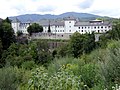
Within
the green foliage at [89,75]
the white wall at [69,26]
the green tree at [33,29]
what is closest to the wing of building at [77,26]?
the white wall at [69,26]

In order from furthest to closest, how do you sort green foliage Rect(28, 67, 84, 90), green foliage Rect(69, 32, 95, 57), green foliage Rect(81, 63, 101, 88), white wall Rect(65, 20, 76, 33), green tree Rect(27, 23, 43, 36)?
1. white wall Rect(65, 20, 76, 33)
2. green tree Rect(27, 23, 43, 36)
3. green foliage Rect(69, 32, 95, 57)
4. green foliage Rect(81, 63, 101, 88)
5. green foliage Rect(28, 67, 84, 90)

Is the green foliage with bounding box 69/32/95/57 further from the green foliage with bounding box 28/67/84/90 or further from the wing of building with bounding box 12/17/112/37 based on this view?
the green foliage with bounding box 28/67/84/90

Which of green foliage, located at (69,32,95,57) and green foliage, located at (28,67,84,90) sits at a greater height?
green foliage, located at (28,67,84,90)

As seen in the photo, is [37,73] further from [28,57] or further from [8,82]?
[28,57]

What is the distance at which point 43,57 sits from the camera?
40.0 meters

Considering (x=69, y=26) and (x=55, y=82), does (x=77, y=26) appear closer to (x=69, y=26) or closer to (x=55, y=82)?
(x=69, y=26)

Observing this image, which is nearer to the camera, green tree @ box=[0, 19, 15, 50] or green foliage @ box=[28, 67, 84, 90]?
green foliage @ box=[28, 67, 84, 90]

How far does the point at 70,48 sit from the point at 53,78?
131 ft

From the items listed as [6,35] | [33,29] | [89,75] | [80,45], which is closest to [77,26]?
[33,29]

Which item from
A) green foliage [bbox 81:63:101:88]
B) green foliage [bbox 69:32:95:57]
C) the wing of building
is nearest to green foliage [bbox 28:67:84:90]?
green foliage [bbox 81:63:101:88]

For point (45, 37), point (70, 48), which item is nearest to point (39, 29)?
point (45, 37)

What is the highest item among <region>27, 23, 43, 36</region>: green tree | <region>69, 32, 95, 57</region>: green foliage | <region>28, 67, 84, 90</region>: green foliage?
<region>28, 67, 84, 90</region>: green foliage

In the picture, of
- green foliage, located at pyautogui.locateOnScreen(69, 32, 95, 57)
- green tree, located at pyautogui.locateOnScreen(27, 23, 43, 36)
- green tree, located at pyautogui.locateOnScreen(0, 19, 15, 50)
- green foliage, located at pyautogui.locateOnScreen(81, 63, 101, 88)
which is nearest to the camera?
green foliage, located at pyautogui.locateOnScreen(81, 63, 101, 88)

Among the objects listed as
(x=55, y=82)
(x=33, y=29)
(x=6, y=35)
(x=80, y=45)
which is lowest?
(x=80, y=45)
